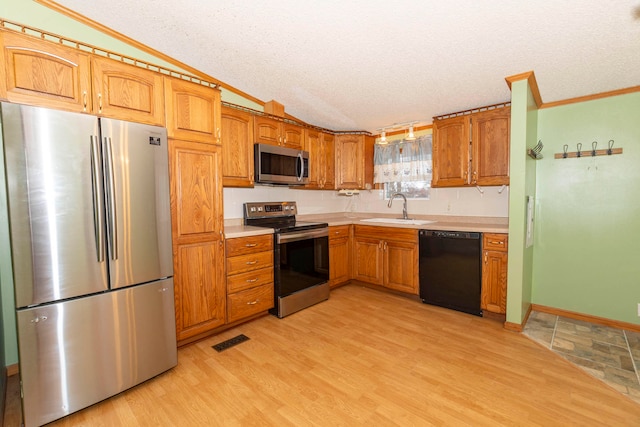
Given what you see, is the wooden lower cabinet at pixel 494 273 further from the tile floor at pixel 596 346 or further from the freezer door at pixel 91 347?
the freezer door at pixel 91 347

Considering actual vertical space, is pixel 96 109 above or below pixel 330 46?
below

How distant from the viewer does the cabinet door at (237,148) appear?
2.91m

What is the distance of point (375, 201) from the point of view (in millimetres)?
4605

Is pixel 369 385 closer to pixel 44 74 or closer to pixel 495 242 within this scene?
pixel 495 242

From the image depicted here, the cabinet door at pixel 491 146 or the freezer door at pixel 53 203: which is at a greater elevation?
the cabinet door at pixel 491 146

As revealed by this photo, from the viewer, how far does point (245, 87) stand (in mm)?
3273

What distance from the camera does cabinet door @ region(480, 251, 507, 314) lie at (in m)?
2.80

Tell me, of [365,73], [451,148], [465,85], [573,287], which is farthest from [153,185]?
[573,287]

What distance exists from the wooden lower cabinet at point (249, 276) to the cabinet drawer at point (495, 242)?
2.26 metres

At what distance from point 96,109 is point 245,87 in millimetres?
→ 1740

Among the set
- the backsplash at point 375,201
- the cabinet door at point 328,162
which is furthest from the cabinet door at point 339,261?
the cabinet door at point 328,162

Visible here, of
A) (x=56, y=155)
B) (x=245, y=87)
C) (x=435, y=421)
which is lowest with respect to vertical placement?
(x=435, y=421)

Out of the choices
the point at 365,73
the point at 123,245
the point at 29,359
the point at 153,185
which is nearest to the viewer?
the point at 29,359

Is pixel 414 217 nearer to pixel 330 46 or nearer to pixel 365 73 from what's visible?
pixel 365 73
